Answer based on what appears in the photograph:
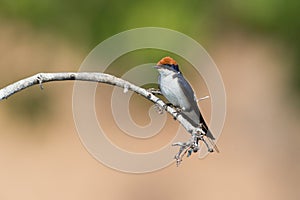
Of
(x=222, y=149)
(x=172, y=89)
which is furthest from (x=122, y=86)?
(x=222, y=149)

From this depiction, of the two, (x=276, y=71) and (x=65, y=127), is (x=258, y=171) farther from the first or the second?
(x=65, y=127)

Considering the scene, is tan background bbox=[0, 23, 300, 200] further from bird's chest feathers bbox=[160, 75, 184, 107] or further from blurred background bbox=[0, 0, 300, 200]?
bird's chest feathers bbox=[160, 75, 184, 107]

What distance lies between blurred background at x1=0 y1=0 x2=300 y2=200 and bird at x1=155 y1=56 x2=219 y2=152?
1.65 metres

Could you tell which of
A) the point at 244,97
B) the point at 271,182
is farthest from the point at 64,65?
the point at 271,182

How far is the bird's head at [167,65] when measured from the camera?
1192 mm

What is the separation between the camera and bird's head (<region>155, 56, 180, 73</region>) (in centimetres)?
119

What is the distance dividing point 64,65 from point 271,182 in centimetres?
132

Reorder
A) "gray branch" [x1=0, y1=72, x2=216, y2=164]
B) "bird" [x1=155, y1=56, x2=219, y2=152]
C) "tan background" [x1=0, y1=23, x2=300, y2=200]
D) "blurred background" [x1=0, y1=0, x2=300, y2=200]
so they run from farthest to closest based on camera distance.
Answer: "tan background" [x1=0, y1=23, x2=300, y2=200] < "blurred background" [x1=0, y1=0, x2=300, y2=200] < "bird" [x1=155, y1=56, x2=219, y2=152] < "gray branch" [x1=0, y1=72, x2=216, y2=164]

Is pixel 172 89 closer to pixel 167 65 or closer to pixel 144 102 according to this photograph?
pixel 167 65

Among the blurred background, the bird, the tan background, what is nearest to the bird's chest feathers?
the bird

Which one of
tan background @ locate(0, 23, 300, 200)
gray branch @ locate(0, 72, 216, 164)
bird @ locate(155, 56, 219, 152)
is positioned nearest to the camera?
gray branch @ locate(0, 72, 216, 164)

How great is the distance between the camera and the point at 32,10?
124 inches

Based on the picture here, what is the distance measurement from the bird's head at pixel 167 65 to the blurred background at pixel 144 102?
1658 mm

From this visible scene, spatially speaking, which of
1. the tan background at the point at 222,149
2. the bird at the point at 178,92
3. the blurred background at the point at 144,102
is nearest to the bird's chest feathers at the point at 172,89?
the bird at the point at 178,92
